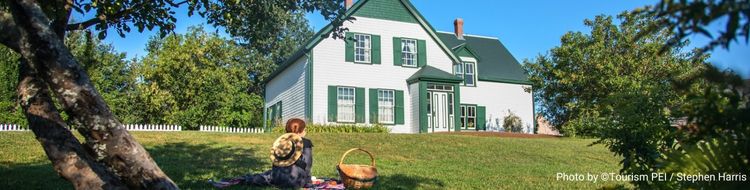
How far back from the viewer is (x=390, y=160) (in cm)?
1248

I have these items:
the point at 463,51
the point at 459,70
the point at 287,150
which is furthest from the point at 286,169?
the point at 463,51

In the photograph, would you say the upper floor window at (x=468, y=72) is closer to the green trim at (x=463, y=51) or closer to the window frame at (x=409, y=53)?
the green trim at (x=463, y=51)

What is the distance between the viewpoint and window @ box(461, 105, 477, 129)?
26578mm

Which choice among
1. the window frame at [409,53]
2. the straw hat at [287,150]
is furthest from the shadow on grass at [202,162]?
the window frame at [409,53]

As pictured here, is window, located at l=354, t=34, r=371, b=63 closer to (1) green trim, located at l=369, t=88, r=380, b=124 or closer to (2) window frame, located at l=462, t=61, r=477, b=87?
(1) green trim, located at l=369, t=88, r=380, b=124

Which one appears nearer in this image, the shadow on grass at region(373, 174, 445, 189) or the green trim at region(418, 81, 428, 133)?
the shadow on grass at region(373, 174, 445, 189)

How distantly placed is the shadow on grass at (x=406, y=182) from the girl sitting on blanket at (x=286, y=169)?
1.07m

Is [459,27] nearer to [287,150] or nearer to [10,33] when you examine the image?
[287,150]

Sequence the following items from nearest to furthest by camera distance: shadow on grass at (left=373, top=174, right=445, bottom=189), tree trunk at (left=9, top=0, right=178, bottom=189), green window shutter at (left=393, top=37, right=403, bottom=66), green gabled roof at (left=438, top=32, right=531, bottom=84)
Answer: tree trunk at (left=9, top=0, right=178, bottom=189)
shadow on grass at (left=373, top=174, right=445, bottom=189)
green window shutter at (left=393, top=37, right=403, bottom=66)
green gabled roof at (left=438, top=32, right=531, bottom=84)

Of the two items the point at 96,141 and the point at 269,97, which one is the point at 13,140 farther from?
the point at 269,97

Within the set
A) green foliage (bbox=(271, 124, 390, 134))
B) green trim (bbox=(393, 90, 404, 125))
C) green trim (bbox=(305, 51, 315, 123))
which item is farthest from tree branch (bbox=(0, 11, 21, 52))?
green trim (bbox=(393, 90, 404, 125))

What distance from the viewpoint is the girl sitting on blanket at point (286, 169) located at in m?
7.84

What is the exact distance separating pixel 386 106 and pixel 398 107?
48 cm

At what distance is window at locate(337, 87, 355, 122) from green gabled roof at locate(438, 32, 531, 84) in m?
7.07
